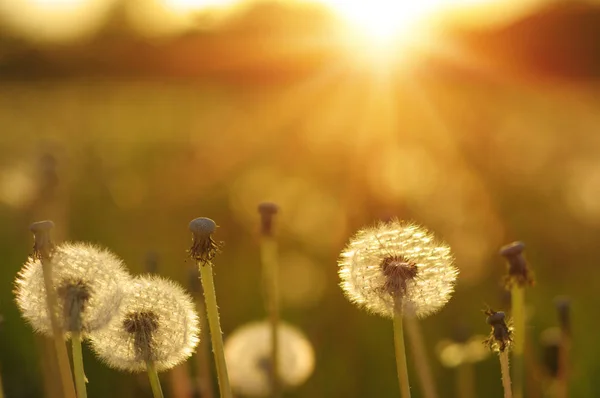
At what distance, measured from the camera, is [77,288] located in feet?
6.33

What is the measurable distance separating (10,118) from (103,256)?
52.6 feet

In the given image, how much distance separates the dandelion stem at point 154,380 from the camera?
193 cm

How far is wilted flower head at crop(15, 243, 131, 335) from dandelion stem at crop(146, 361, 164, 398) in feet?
0.62

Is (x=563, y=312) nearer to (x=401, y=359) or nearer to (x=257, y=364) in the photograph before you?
(x=401, y=359)

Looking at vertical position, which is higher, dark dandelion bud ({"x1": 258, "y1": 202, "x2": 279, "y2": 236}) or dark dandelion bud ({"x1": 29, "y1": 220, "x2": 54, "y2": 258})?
dark dandelion bud ({"x1": 258, "y1": 202, "x2": 279, "y2": 236})

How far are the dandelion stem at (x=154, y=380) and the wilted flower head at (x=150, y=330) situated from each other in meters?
0.02

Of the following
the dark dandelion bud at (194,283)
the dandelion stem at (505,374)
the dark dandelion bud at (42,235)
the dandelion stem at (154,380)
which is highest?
the dark dandelion bud at (194,283)

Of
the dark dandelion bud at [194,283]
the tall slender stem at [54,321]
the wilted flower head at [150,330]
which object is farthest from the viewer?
the dark dandelion bud at [194,283]

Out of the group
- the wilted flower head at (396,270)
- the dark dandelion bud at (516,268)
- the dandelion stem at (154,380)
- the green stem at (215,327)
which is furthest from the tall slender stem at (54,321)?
the dark dandelion bud at (516,268)

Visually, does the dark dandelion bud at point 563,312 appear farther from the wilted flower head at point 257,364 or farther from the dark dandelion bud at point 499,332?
the wilted flower head at point 257,364

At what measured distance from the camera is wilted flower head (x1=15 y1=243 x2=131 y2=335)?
1.88 metres

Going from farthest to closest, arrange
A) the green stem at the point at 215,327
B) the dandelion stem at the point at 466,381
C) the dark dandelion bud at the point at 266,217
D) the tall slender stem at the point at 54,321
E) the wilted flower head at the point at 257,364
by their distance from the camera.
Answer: the wilted flower head at the point at 257,364, the dandelion stem at the point at 466,381, the dark dandelion bud at the point at 266,217, the green stem at the point at 215,327, the tall slender stem at the point at 54,321

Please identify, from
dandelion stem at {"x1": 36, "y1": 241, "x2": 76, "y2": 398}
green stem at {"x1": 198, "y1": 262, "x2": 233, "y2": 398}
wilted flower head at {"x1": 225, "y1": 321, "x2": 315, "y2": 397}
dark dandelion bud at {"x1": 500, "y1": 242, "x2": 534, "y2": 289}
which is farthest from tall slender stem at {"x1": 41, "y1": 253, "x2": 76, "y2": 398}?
wilted flower head at {"x1": 225, "y1": 321, "x2": 315, "y2": 397}

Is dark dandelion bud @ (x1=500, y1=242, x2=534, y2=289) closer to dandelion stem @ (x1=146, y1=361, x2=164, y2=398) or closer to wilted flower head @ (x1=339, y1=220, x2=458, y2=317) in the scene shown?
wilted flower head @ (x1=339, y1=220, x2=458, y2=317)
